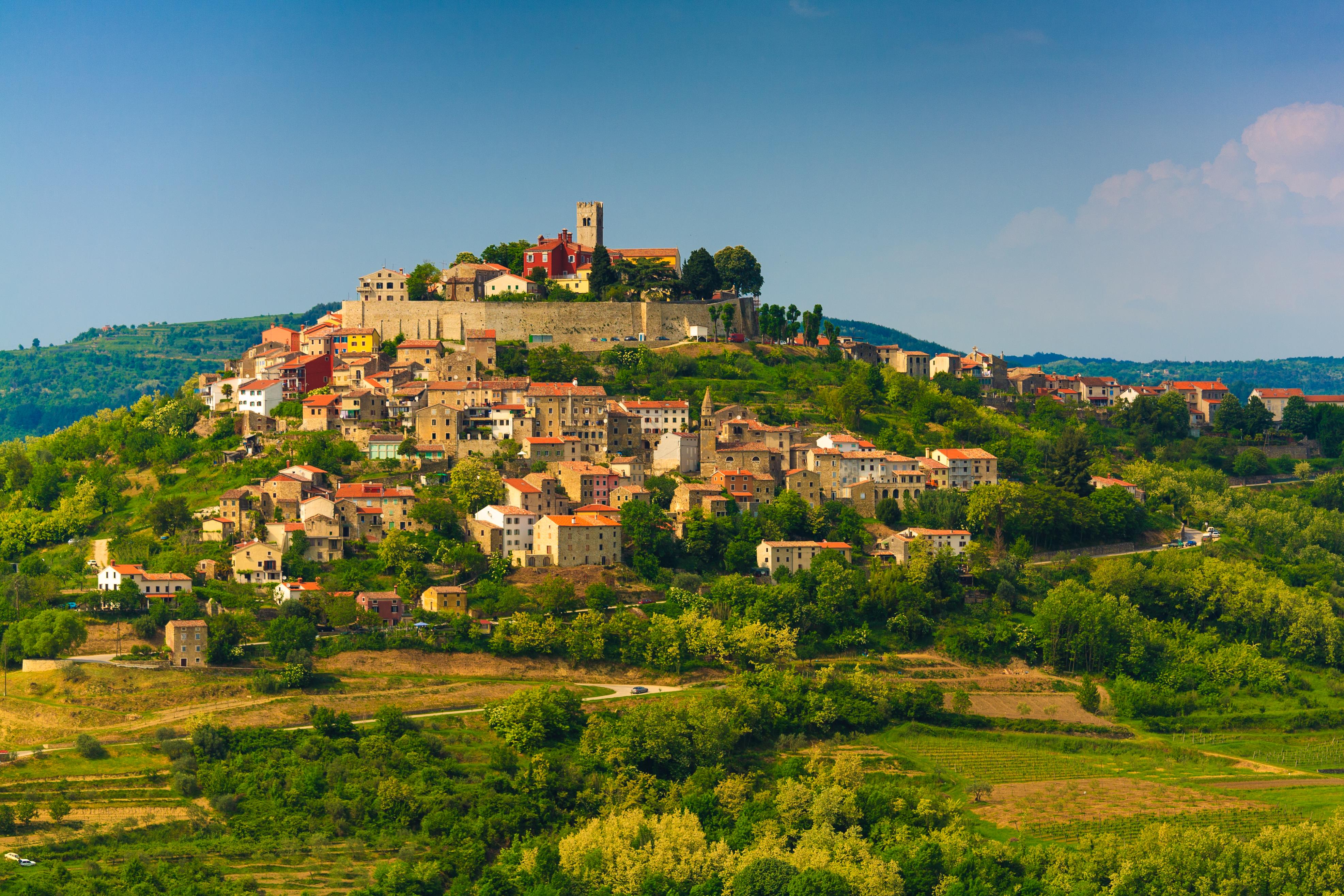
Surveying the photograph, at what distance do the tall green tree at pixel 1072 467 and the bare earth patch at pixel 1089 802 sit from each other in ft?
77.4

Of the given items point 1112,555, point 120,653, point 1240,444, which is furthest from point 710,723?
point 1240,444

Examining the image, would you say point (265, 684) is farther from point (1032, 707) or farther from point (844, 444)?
point (844, 444)

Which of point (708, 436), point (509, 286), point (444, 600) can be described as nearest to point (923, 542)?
point (708, 436)

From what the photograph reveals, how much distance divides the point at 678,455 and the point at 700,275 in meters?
21.9

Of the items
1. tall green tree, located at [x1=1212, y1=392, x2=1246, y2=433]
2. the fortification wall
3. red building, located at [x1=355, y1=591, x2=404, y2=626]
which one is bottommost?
red building, located at [x1=355, y1=591, x2=404, y2=626]

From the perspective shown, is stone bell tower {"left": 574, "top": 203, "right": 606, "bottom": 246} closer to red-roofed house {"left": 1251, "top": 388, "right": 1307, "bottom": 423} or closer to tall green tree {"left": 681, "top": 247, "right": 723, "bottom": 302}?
tall green tree {"left": 681, "top": 247, "right": 723, "bottom": 302}

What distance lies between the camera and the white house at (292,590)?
58469mm

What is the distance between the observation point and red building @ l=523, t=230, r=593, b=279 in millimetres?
90688

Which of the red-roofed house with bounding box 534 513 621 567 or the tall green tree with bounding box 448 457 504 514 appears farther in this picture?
the tall green tree with bounding box 448 457 504 514

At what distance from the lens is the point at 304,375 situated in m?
77.2

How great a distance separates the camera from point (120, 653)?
181 feet

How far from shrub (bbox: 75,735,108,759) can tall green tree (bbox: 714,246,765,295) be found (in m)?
53.1

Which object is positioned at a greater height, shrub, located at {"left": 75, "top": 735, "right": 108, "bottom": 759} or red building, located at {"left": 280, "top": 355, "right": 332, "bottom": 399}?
red building, located at {"left": 280, "top": 355, "right": 332, "bottom": 399}

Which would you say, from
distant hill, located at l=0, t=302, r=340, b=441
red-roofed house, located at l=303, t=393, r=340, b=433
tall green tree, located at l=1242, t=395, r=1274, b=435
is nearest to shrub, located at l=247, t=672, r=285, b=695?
red-roofed house, located at l=303, t=393, r=340, b=433
